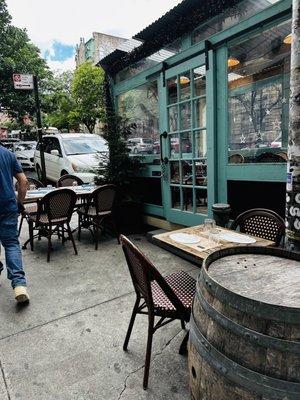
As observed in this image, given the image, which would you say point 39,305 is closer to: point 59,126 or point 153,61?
point 153,61

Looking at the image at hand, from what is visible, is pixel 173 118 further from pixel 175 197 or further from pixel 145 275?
pixel 145 275

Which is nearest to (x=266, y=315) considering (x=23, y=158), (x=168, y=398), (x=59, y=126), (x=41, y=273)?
(x=168, y=398)

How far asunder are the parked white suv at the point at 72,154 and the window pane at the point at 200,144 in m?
3.81

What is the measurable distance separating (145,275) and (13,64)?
52.7 feet

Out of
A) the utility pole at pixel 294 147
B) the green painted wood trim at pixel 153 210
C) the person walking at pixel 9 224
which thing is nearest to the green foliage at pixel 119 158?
the green painted wood trim at pixel 153 210

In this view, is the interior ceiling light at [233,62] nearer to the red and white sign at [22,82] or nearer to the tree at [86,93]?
the red and white sign at [22,82]

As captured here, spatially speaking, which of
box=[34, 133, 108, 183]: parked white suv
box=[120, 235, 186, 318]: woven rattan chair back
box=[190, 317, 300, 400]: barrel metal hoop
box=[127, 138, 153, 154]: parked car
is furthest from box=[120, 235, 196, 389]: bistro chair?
box=[34, 133, 108, 183]: parked white suv

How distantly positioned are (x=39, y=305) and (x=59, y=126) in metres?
23.7

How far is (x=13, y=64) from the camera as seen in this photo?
1453 cm

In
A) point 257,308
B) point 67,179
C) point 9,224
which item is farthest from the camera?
point 67,179

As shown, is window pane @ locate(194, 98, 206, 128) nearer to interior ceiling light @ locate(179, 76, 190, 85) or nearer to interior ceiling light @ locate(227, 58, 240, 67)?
interior ceiling light @ locate(179, 76, 190, 85)

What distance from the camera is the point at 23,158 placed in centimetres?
1453

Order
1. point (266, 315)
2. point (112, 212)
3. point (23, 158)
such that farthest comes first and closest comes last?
point (23, 158), point (112, 212), point (266, 315)

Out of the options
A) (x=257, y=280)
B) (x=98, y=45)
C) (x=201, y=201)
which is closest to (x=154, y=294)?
(x=257, y=280)
